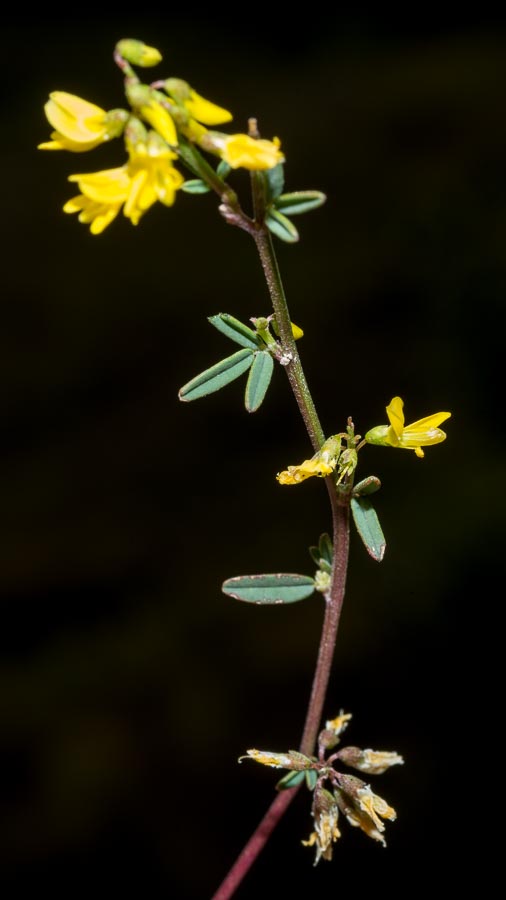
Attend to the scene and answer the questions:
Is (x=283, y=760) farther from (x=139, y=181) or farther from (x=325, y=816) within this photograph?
(x=139, y=181)

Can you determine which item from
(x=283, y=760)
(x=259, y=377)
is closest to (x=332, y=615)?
(x=283, y=760)

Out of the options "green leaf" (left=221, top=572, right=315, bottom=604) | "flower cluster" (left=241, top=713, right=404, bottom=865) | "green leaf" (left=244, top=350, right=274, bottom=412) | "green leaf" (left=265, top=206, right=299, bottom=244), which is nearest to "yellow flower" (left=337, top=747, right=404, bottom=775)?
"flower cluster" (left=241, top=713, right=404, bottom=865)

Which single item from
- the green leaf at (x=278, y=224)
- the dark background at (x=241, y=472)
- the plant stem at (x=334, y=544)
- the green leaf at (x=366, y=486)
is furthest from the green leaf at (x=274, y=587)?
the dark background at (x=241, y=472)

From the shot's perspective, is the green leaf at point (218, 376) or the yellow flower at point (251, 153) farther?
Answer: the green leaf at point (218, 376)

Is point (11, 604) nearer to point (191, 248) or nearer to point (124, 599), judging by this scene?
point (124, 599)

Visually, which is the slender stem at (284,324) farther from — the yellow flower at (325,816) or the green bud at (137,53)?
the yellow flower at (325,816)

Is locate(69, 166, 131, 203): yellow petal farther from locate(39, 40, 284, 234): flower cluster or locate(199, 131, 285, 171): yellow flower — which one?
locate(199, 131, 285, 171): yellow flower

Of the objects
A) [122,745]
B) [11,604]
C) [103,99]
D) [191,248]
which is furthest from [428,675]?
[103,99]
